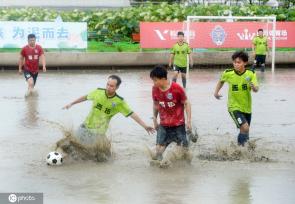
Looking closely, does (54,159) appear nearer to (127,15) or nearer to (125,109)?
(125,109)

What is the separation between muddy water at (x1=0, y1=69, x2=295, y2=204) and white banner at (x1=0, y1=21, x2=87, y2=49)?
26.3ft

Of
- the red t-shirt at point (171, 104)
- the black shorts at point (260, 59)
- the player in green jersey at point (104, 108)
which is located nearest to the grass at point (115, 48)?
the black shorts at point (260, 59)

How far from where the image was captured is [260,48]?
25531mm

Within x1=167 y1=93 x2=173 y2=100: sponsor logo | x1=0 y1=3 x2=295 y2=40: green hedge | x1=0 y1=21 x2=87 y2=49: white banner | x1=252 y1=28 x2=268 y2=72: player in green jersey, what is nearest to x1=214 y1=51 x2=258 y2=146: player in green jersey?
x1=167 y1=93 x2=173 y2=100: sponsor logo

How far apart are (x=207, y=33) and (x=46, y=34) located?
587cm

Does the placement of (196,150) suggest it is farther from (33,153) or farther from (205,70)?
(205,70)

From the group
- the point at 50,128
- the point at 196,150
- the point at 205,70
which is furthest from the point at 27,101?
the point at 205,70

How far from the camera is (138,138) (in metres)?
12.6

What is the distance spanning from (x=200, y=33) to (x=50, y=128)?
14.4 m

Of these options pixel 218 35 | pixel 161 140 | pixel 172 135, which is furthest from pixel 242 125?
pixel 218 35

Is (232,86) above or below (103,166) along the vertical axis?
above

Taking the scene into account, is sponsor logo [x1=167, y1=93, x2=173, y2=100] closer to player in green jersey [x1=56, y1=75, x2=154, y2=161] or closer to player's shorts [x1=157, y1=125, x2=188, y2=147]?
player's shorts [x1=157, y1=125, x2=188, y2=147]

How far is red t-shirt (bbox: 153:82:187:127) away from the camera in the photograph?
988cm

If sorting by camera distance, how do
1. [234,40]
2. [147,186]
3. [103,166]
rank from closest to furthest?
[147,186] < [103,166] < [234,40]
